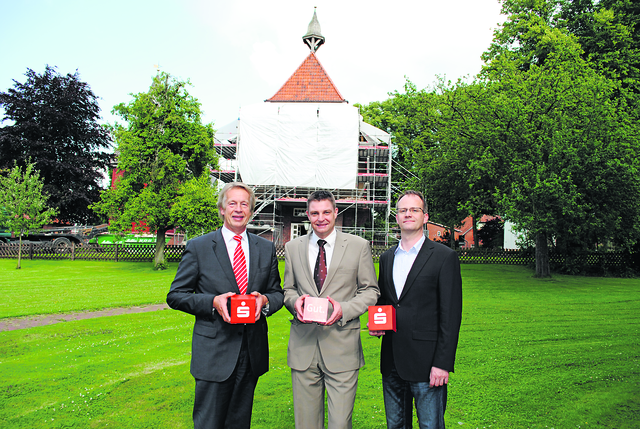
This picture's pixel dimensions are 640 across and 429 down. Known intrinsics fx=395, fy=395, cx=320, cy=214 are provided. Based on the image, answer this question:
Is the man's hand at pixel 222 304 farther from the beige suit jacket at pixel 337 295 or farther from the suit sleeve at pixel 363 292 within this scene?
the suit sleeve at pixel 363 292

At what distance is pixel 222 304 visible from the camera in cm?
277

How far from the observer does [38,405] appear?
177 inches

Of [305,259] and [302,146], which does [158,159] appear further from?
[305,259]

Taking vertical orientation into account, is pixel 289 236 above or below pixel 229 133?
below

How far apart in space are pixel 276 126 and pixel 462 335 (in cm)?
2703

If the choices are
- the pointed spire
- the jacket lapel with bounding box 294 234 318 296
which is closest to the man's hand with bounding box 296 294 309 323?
the jacket lapel with bounding box 294 234 318 296

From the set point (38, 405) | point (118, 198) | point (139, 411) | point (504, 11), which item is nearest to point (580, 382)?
point (139, 411)

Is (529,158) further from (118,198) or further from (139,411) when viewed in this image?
(118,198)

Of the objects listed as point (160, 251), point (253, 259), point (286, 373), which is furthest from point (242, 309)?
point (160, 251)

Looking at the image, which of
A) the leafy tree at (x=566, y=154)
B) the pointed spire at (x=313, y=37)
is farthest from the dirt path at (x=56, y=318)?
the pointed spire at (x=313, y=37)

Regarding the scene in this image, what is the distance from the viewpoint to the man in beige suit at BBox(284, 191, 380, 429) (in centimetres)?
303

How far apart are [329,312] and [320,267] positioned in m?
0.44

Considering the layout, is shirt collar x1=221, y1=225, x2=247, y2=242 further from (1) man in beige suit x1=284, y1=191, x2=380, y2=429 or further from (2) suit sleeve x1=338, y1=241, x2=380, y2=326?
(2) suit sleeve x1=338, y1=241, x2=380, y2=326

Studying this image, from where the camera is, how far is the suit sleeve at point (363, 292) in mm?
3037
